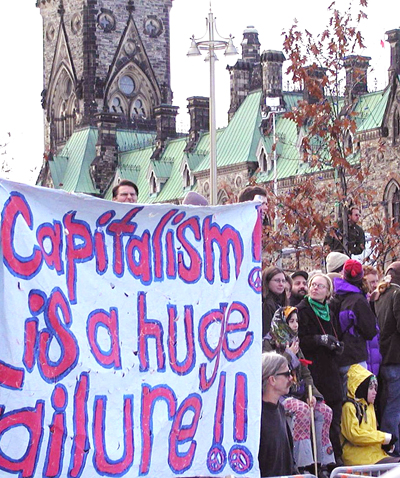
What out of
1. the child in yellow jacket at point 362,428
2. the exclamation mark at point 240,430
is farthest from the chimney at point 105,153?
the exclamation mark at point 240,430

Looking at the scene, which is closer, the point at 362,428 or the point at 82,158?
the point at 362,428

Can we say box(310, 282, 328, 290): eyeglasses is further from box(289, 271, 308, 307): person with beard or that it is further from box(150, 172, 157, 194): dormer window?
box(150, 172, 157, 194): dormer window

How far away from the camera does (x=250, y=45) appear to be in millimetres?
66500

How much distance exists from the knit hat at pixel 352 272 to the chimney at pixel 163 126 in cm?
5645

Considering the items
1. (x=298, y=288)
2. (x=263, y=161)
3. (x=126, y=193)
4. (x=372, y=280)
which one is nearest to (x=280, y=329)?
(x=126, y=193)

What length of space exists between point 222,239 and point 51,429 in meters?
1.49

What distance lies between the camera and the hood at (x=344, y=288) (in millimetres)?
10453

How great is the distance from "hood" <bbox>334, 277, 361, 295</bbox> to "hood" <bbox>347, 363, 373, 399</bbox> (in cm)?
59

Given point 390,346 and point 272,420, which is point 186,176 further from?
point 272,420

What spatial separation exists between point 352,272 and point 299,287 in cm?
59

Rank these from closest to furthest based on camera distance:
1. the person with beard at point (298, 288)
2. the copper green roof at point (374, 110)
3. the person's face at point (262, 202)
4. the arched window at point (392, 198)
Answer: the person's face at point (262, 202)
the person with beard at point (298, 288)
the arched window at point (392, 198)
the copper green roof at point (374, 110)

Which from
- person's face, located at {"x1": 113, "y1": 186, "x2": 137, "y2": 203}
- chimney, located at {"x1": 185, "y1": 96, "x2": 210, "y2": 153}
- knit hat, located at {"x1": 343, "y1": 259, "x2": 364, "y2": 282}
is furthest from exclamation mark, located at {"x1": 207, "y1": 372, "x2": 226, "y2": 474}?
chimney, located at {"x1": 185, "y1": 96, "x2": 210, "y2": 153}

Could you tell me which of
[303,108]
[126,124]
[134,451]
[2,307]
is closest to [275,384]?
[134,451]

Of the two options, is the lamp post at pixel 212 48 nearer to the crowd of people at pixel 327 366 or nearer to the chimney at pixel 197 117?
the crowd of people at pixel 327 366
